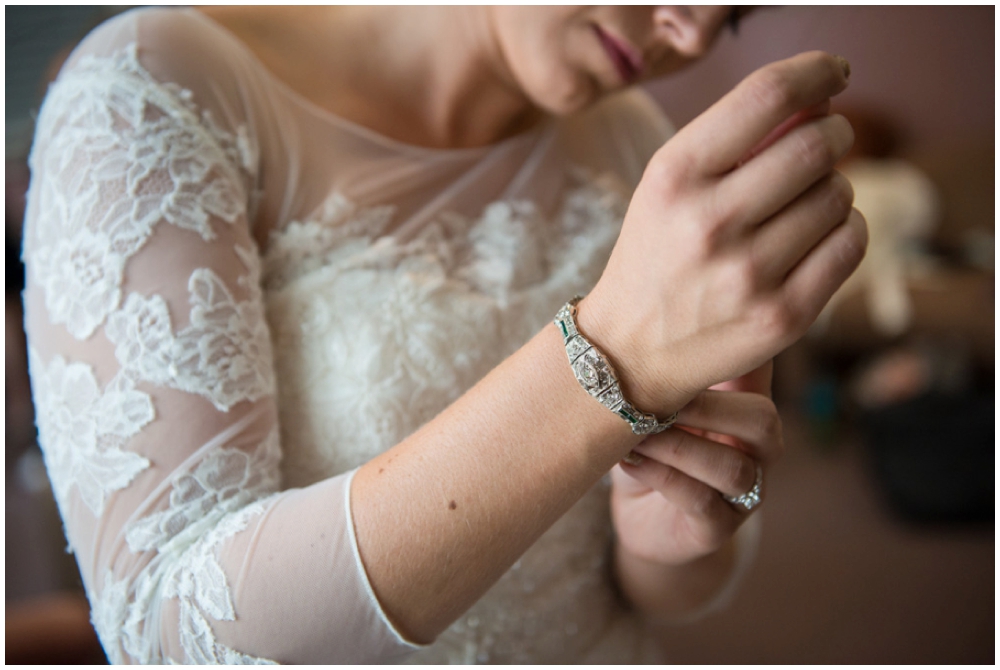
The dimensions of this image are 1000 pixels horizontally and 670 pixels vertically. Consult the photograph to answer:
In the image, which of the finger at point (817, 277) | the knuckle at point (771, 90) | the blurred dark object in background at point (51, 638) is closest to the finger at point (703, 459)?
the finger at point (817, 277)

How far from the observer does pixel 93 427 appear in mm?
438

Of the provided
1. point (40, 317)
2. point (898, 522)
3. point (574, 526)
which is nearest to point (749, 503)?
point (574, 526)

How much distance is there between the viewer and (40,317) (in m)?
0.47

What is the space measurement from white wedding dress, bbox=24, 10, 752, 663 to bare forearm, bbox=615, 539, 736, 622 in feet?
0.25

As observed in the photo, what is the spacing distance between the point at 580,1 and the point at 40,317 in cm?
51

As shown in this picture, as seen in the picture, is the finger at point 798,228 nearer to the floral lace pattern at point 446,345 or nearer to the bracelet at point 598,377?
the bracelet at point 598,377

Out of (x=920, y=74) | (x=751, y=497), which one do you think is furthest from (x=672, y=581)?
(x=920, y=74)

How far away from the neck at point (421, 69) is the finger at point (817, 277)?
0.44m

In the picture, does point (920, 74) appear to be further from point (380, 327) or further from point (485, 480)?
point (485, 480)

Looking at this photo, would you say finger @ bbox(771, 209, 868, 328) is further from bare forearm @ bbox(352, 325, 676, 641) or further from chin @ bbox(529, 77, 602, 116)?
chin @ bbox(529, 77, 602, 116)

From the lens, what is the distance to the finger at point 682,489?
447mm

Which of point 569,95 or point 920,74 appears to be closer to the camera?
point 569,95

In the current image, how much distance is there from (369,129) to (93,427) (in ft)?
1.22

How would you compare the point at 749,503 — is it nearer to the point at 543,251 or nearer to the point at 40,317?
the point at 543,251
